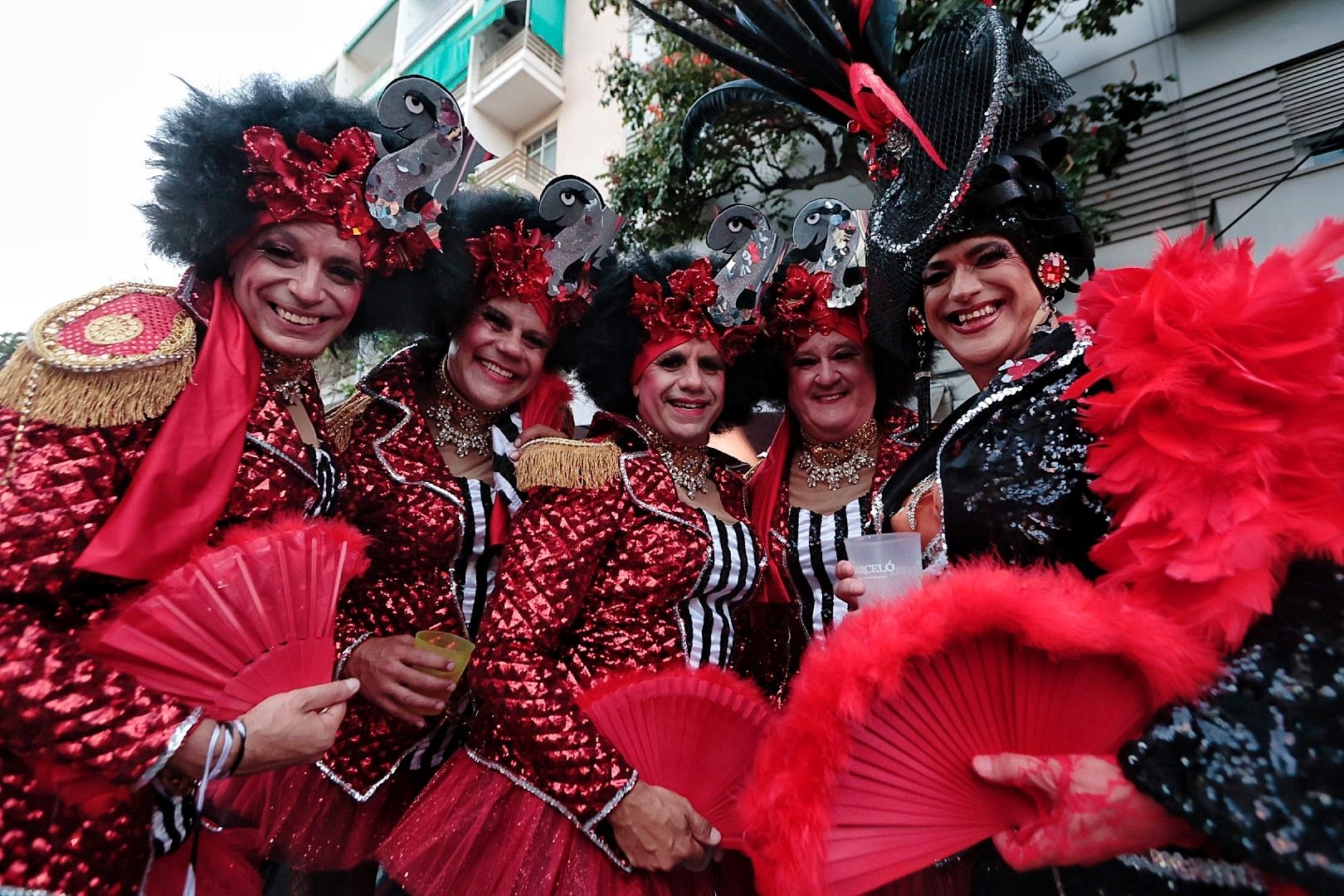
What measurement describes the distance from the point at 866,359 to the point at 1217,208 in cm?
429

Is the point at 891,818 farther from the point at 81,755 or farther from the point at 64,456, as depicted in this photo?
the point at 64,456

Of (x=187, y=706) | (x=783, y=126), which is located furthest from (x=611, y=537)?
(x=783, y=126)

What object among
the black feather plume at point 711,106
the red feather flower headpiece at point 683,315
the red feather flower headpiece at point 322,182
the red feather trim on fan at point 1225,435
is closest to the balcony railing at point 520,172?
the black feather plume at point 711,106

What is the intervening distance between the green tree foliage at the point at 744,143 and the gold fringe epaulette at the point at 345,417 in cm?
360

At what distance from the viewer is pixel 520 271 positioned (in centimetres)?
271

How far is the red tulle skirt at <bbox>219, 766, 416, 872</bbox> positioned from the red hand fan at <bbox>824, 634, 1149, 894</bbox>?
5.75 ft

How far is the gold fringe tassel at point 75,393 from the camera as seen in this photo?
4.69 ft

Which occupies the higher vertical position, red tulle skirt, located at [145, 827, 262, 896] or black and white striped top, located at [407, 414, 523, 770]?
black and white striped top, located at [407, 414, 523, 770]

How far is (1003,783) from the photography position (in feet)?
3.56

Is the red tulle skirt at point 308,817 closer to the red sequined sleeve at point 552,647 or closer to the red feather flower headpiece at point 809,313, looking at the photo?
the red sequined sleeve at point 552,647

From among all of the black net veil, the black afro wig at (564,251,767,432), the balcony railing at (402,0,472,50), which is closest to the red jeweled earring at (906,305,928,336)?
the black net veil

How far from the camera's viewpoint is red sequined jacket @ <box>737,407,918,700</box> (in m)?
2.55

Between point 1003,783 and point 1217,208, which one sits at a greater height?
point 1217,208

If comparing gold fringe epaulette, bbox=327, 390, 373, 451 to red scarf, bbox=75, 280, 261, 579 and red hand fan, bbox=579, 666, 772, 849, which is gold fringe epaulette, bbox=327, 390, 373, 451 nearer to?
red scarf, bbox=75, 280, 261, 579
